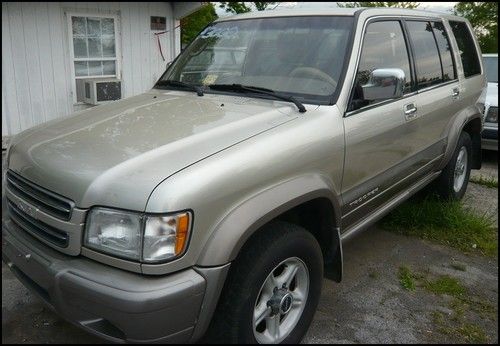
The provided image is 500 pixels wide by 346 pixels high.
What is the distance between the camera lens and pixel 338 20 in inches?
128

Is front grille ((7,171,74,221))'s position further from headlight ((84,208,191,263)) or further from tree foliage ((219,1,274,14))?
tree foliage ((219,1,274,14))

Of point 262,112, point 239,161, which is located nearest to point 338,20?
point 262,112

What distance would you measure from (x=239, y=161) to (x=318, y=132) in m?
0.66

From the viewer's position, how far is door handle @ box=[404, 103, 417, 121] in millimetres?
3501

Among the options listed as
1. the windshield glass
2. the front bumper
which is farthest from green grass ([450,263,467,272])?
the windshield glass

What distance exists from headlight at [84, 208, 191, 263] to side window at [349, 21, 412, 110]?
1.51 metres

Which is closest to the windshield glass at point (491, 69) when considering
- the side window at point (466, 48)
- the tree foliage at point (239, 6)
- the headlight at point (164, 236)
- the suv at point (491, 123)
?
the suv at point (491, 123)

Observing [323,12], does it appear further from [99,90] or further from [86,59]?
[86,59]

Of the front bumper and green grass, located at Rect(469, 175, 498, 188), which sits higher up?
the front bumper

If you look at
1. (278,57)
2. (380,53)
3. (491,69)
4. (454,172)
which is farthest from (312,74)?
(491,69)

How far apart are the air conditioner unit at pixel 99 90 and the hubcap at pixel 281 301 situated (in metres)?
4.90

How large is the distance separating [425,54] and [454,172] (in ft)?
4.56

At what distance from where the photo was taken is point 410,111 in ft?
11.7

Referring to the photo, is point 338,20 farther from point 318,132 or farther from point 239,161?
point 239,161
